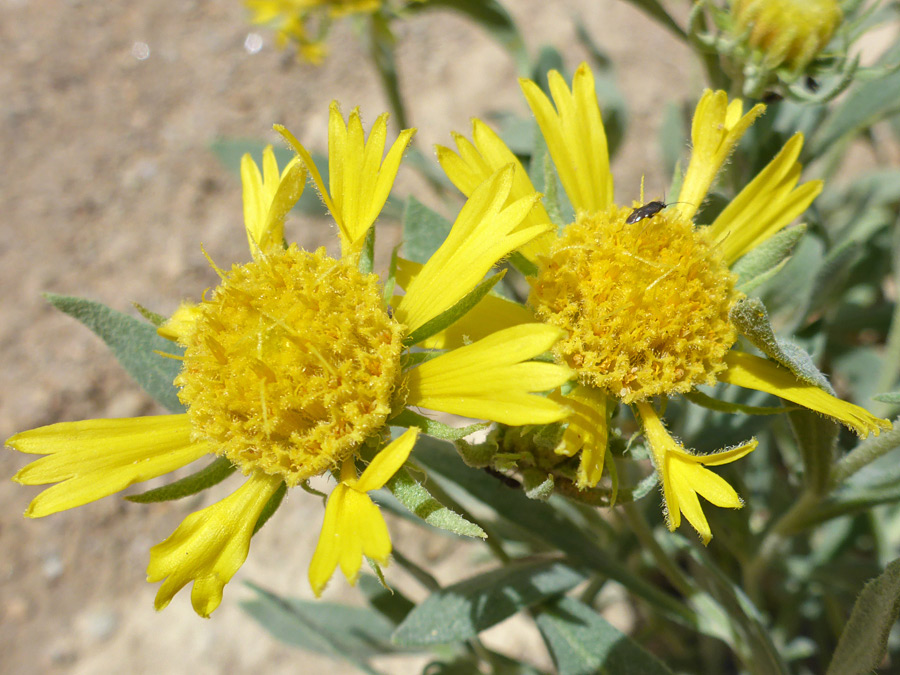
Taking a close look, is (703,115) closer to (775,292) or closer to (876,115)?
(775,292)

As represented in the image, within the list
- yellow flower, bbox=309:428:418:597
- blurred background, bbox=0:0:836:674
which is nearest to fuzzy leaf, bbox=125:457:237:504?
yellow flower, bbox=309:428:418:597

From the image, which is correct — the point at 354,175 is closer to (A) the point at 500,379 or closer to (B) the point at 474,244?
(B) the point at 474,244

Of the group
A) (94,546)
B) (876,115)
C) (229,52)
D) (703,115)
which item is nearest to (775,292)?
(876,115)

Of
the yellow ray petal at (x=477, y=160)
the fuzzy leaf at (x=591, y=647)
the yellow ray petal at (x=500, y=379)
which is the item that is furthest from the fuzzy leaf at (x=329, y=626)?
the yellow ray petal at (x=477, y=160)

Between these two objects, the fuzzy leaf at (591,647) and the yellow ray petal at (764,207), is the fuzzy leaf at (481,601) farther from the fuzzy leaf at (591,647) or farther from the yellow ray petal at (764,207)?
the yellow ray petal at (764,207)

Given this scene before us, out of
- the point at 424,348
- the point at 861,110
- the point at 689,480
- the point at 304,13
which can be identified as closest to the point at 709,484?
the point at 689,480
